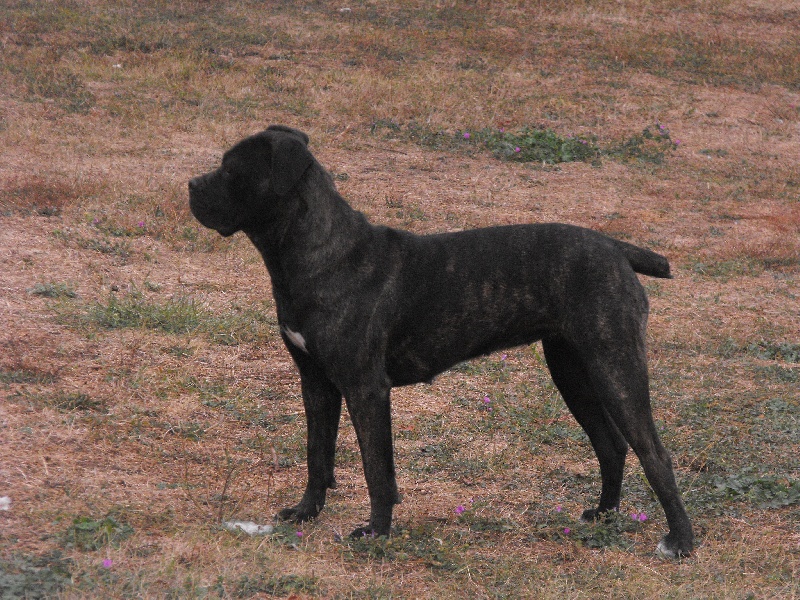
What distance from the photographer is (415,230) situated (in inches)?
465

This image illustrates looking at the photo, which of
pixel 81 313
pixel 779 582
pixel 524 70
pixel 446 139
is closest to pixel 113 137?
pixel 446 139

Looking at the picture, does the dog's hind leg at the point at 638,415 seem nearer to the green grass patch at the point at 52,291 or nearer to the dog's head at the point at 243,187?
the dog's head at the point at 243,187

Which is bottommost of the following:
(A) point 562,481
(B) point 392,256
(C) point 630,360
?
(A) point 562,481

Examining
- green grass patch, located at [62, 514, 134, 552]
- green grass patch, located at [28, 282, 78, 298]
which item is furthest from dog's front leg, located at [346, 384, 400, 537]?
green grass patch, located at [28, 282, 78, 298]

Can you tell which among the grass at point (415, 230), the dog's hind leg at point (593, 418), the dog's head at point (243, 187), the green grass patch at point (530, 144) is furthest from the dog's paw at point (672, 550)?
the green grass patch at point (530, 144)

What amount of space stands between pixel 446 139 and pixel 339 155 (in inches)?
73.1

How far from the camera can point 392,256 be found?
5559 millimetres

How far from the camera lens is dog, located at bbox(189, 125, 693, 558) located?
5.36 meters

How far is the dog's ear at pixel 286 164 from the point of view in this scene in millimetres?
5277

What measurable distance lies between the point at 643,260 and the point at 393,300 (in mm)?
1426

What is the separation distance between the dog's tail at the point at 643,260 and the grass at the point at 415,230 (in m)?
1.41

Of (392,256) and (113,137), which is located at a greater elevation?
(392,256)

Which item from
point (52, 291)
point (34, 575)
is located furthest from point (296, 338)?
point (52, 291)

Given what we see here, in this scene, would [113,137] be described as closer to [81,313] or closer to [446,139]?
[446,139]
